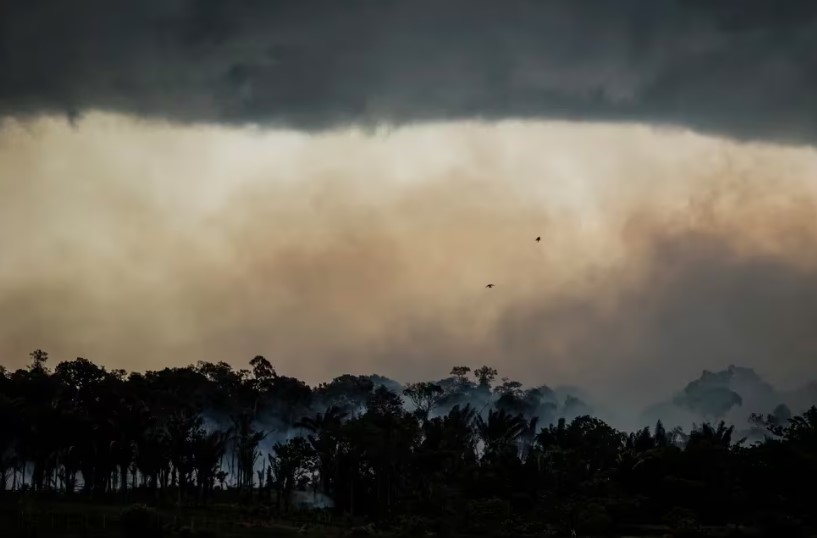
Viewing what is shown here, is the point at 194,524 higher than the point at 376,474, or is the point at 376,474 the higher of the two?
the point at 376,474

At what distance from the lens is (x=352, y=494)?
366 ft

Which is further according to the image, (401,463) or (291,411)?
(291,411)

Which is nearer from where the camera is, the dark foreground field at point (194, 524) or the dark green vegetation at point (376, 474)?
the dark foreground field at point (194, 524)

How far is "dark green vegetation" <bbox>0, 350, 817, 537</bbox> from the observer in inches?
3607

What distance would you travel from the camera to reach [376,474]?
11662 cm

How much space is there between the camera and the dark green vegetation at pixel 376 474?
91.6 metres

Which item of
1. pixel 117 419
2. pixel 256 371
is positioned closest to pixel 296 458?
pixel 117 419

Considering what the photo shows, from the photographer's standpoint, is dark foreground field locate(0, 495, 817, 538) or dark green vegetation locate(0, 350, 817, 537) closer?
dark foreground field locate(0, 495, 817, 538)

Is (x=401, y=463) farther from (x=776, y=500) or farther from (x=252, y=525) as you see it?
Answer: (x=776, y=500)

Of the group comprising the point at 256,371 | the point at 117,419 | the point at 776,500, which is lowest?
the point at 776,500

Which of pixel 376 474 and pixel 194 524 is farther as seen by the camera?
pixel 376 474

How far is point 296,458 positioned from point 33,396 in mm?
39048

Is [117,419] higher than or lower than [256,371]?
lower

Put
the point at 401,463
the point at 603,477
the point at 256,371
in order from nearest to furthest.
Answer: the point at 603,477 → the point at 401,463 → the point at 256,371
